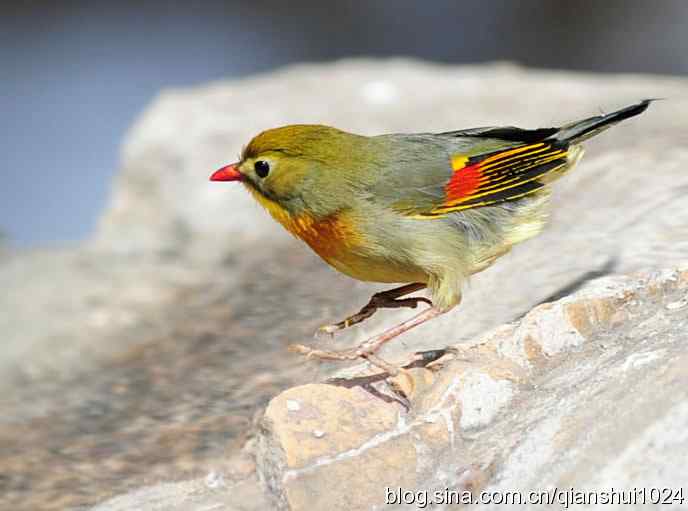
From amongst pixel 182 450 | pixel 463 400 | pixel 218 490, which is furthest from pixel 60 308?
pixel 463 400

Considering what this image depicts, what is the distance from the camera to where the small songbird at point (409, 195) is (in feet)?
14.6

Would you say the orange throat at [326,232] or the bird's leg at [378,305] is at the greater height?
the orange throat at [326,232]

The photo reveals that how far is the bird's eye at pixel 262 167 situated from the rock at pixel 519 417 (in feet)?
2.96

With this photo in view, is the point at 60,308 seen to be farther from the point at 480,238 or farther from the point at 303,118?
the point at 480,238

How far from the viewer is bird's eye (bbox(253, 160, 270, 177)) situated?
4.61 m

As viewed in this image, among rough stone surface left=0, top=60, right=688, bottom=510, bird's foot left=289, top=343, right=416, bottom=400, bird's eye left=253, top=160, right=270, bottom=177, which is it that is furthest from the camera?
rough stone surface left=0, top=60, right=688, bottom=510

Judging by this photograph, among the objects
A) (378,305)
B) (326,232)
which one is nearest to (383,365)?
(378,305)

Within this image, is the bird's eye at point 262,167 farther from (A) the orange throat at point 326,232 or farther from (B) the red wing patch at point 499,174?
(B) the red wing patch at point 499,174

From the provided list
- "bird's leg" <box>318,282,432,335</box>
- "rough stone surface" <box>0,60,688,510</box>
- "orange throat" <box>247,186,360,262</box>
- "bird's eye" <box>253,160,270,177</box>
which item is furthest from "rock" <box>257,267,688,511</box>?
"bird's eye" <box>253,160,270,177</box>

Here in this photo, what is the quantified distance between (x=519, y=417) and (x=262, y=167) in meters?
1.48

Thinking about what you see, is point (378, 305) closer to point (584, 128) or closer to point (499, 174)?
point (499, 174)

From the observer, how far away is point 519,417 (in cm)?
→ 372

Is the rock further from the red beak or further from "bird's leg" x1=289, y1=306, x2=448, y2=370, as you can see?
the red beak

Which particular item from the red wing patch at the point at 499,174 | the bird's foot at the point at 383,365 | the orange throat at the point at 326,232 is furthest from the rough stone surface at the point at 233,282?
the orange throat at the point at 326,232
